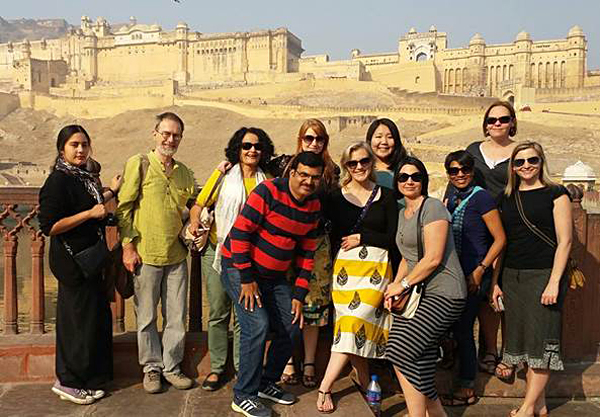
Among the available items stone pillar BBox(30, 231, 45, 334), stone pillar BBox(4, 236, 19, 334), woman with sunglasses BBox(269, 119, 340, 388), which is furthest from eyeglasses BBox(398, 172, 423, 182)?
stone pillar BBox(4, 236, 19, 334)

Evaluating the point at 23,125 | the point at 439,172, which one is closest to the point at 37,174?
the point at 23,125

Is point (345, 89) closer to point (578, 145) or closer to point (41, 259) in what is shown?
point (578, 145)

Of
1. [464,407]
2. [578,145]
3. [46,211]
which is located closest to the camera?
[46,211]

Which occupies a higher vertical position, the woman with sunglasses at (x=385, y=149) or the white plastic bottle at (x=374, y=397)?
the woman with sunglasses at (x=385, y=149)

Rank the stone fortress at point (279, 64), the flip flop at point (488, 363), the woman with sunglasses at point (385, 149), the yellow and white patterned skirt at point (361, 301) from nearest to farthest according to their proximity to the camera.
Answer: the yellow and white patterned skirt at point (361, 301) < the woman with sunglasses at point (385, 149) < the flip flop at point (488, 363) < the stone fortress at point (279, 64)

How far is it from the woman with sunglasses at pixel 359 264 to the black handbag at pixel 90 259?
1.57m

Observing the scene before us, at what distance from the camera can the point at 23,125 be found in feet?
211

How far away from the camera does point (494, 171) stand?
4625 millimetres

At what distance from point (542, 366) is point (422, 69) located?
65.7 meters

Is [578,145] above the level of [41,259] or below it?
above

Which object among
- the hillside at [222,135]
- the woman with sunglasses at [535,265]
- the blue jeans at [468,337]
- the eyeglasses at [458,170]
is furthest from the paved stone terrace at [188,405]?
the hillside at [222,135]

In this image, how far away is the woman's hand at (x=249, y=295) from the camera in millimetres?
3754

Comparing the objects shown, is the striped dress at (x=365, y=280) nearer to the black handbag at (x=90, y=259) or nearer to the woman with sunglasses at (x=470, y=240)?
the woman with sunglasses at (x=470, y=240)

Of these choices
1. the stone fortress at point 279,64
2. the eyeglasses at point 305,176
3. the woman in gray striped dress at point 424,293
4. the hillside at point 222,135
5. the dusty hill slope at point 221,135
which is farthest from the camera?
the stone fortress at point 279,64
